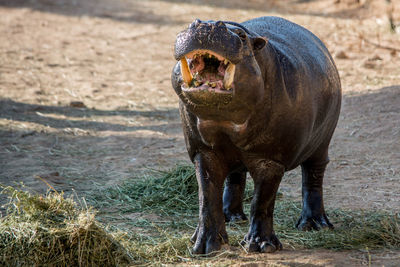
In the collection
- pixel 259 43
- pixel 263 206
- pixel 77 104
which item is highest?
pixel 259 43

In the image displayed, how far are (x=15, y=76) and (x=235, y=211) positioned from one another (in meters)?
7.03

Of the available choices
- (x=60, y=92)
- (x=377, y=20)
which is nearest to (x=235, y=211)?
(x=60, y=92)

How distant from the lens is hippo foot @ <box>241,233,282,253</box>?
13.6ft

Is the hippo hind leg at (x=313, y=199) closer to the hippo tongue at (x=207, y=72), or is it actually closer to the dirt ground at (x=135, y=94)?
the dirt ground at (x=135, y=94)

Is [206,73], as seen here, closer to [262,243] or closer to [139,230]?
[262,243]

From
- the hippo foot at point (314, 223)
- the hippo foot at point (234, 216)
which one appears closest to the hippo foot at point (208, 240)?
the hippo foot at point (234, 216)

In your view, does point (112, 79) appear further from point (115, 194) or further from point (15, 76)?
point (115, 194)

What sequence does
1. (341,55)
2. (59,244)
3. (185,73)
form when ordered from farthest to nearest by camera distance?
(341,55) → (59,244) → (185,73)

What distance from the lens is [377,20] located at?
13.4 metres

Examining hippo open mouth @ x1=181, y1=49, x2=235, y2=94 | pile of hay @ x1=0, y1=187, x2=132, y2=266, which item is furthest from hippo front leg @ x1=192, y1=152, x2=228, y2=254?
hippo open mouth @ x1=181, y1=49, x2=235, y2=94

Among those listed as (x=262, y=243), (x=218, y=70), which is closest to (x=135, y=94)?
(x=262, y=243)

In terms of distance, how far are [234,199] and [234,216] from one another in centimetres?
14

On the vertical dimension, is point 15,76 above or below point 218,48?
below

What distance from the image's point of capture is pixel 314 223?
4.86 m
